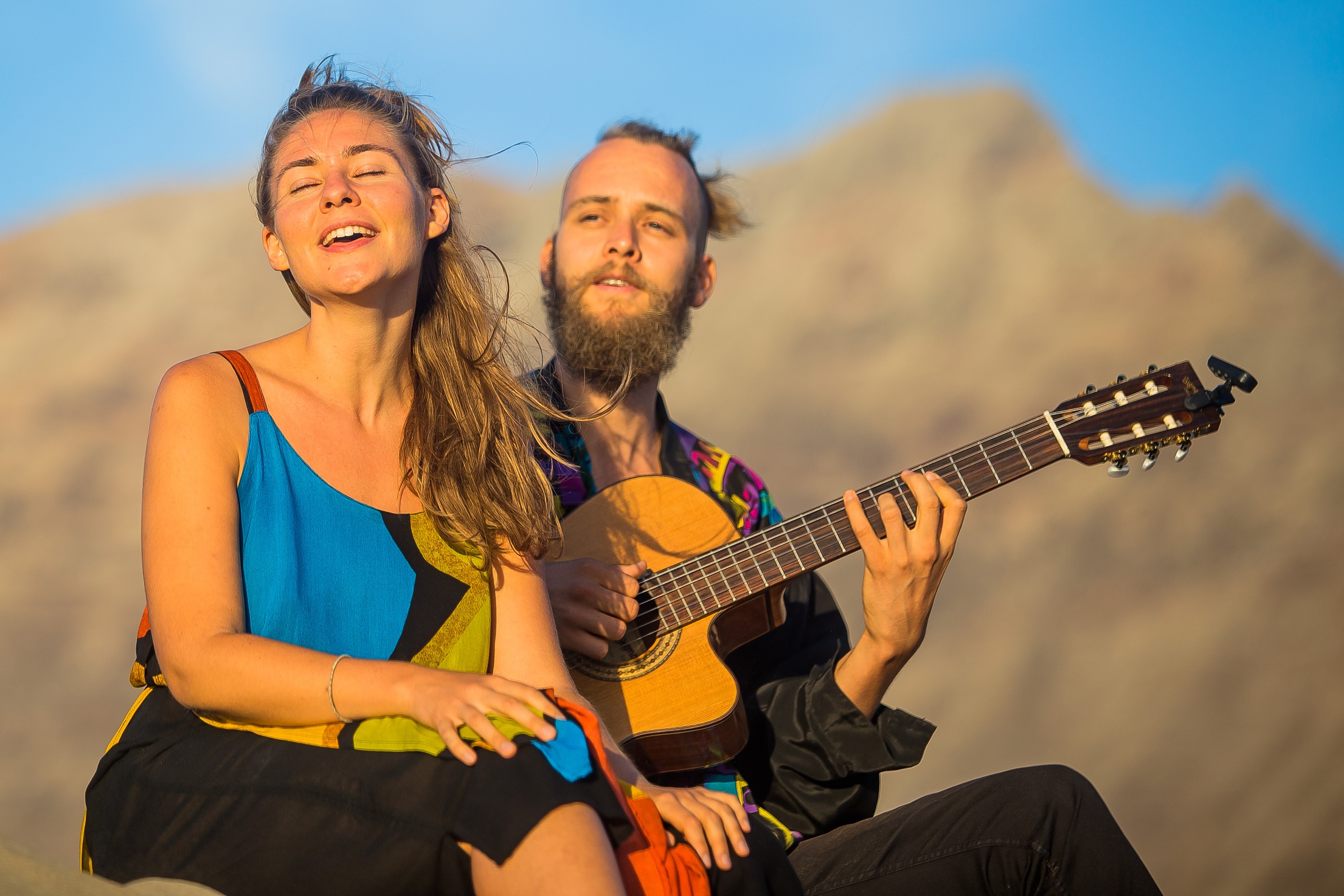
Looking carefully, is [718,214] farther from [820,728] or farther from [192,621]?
[192,621]

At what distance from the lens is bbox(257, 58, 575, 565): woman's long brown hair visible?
83.6 inches

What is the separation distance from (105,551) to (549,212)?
30.2 feet

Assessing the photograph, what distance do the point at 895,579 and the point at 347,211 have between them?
156 cm

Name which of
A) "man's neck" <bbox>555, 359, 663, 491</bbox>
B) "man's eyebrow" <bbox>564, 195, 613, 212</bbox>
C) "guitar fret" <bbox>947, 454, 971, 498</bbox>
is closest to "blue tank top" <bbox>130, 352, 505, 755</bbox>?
"man's neck" <bbox>555, 359, 663, 491</bbox>

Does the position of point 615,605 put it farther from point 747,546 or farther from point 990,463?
point 990,463

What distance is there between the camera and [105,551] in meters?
13.1

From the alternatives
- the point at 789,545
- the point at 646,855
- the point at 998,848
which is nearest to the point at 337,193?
the point at 646,855

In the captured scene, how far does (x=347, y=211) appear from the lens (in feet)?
6.80

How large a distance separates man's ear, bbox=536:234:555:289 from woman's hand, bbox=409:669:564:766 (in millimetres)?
2233

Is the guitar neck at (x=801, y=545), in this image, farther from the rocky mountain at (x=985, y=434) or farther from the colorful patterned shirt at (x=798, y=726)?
the rocky mountain at (x=985, y=434)

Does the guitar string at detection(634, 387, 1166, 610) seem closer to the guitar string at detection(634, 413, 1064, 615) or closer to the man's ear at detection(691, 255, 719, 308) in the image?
the guitar string at detection(634, 413, 1064, 615)

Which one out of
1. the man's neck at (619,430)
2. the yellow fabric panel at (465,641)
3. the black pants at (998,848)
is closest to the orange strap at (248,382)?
the yellow fabric panel at (465,641)

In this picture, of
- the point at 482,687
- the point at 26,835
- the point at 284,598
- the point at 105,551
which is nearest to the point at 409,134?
the point at 284,598

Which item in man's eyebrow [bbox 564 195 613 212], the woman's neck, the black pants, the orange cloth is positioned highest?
man's eyebrow [bbox 564 195 613 212]
